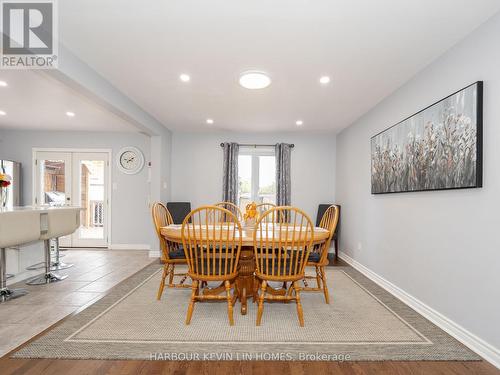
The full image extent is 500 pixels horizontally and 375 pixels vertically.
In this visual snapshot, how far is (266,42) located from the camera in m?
2.35

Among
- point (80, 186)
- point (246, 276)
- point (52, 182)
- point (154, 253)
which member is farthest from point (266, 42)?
point (52, 182)

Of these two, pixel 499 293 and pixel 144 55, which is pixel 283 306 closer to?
pixel 499 293

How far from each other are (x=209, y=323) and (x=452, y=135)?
258 centimetres

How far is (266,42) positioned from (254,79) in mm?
588

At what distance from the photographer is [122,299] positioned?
9.68 feet

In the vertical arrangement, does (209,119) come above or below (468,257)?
above

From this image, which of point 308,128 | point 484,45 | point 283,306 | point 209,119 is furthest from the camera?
point 308,128

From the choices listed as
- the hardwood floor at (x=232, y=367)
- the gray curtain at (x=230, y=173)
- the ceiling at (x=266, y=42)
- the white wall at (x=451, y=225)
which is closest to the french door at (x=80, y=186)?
the gray curtain at (x=230, y=173)

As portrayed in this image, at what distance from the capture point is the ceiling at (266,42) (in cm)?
194

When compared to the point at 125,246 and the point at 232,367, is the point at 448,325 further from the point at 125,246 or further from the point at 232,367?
the point at 125,246

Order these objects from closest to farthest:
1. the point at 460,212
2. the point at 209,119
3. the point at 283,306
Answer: the point at 460,212 < the point at 283,306 < the point at 209,119

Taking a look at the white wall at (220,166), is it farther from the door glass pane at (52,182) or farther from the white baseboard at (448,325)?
the white baseboard at (448,325)

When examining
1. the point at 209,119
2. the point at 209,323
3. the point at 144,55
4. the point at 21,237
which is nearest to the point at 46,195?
the point at 21,237

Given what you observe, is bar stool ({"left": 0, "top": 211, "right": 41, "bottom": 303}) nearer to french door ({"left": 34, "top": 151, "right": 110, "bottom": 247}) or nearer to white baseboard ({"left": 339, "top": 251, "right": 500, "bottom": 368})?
french door ({"left": 34, "top": 151, "right": 110, "bottom": 247})
